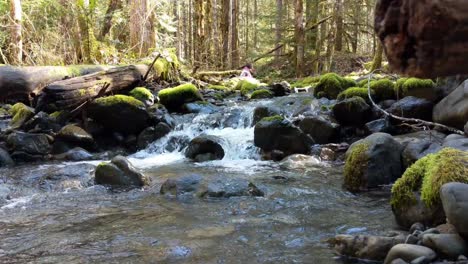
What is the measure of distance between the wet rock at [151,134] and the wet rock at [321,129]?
329cm

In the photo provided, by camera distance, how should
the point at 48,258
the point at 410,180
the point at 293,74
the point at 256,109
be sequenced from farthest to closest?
1. the point at 293,74
2. the point at 256,109
3. the point at 410,180
4. the point at 48,258

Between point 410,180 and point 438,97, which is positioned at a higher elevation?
point 438,97

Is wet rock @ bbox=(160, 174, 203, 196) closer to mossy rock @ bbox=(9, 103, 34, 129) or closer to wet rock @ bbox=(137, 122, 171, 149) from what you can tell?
wet rock @ bbox=(137, 122, 171, 149)

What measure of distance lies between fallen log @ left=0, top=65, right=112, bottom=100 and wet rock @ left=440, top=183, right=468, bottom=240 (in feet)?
29.2

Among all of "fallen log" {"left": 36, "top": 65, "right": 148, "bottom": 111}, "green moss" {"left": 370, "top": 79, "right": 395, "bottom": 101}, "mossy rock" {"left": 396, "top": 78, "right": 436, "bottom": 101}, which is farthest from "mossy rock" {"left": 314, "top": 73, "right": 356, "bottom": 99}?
"fallen log" {"left": 36, "top": 65, "right": 148, "bottom": 111}

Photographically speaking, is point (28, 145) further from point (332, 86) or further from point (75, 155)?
point (332, 86)

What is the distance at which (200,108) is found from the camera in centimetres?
1238

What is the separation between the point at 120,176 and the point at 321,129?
4.30 meters

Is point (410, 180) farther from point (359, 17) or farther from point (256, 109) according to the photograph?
point (359, 17)

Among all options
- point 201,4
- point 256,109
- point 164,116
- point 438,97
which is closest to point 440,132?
point 438,97

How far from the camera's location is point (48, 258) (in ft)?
13.6

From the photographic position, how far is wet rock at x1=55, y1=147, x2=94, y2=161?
932 centimetres

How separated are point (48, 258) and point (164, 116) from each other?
7.35 meters

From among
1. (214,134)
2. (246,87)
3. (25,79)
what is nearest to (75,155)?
(25,79)
